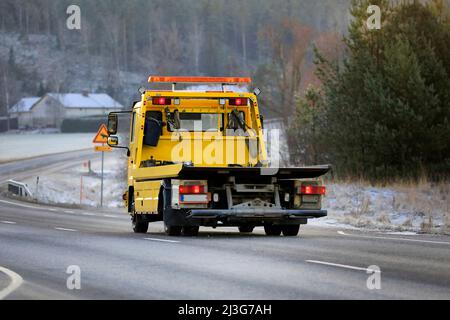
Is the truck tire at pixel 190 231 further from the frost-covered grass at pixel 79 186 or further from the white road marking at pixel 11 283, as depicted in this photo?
the frost-covered grass at pixel 79 186

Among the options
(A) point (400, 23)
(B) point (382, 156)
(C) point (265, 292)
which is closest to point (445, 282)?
(C) point (265, 292)

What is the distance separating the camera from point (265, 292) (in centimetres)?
1195

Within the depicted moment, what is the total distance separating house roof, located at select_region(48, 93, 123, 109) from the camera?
166 m

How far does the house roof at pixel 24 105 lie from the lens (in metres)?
162

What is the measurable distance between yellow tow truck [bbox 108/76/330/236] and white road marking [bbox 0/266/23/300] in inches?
258

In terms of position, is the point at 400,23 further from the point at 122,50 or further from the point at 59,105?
the point at 122,50

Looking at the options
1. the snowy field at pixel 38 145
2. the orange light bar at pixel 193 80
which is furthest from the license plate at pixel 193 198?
the snowy field at pixel 38 145

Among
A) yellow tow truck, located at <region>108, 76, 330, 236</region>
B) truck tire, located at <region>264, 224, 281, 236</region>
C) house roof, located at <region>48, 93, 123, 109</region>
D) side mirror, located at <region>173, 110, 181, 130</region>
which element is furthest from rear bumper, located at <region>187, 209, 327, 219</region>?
house roof, located at <region>48, 93, 123, 109</region>

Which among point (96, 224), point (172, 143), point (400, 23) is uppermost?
point (400, 23)

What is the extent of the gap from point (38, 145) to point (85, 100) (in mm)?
54826

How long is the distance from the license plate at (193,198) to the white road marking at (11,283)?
641 cm

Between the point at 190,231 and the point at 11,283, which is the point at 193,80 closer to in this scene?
the point at 190,231

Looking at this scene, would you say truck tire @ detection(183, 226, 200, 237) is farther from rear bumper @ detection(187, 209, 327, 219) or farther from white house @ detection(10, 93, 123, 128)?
white house @ detection(10, 93, 123, 128)

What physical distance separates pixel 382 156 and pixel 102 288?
94.1ft
